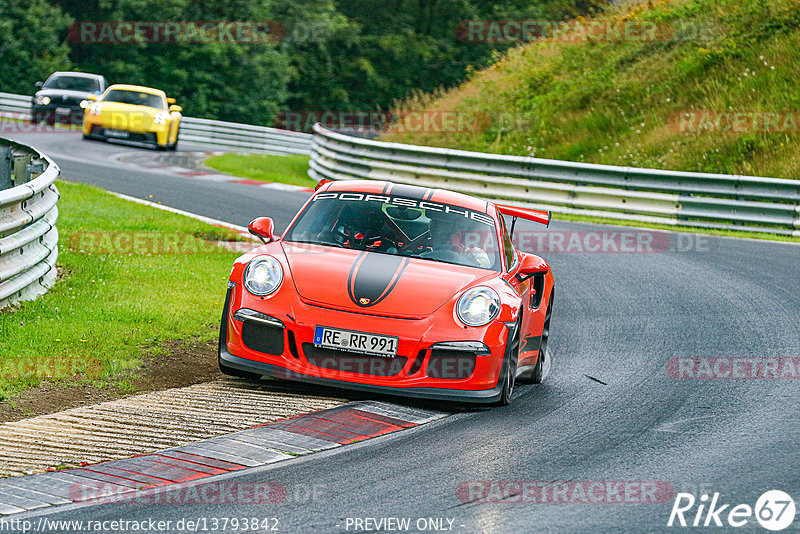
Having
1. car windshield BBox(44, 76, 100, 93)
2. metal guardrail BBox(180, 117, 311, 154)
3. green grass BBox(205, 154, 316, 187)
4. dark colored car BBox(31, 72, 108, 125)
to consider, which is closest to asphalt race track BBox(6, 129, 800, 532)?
green grass BBox(205, 154, 316, 187)

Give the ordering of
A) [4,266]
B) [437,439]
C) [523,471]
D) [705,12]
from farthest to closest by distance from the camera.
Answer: [705,12] → [4,266] → [437,439] → [523,471]

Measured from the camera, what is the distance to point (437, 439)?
6.29 m

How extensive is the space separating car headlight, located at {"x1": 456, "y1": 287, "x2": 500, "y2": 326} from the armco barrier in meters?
29.1

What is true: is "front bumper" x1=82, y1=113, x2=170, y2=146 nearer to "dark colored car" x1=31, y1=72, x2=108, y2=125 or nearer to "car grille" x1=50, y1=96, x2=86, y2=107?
"dark colored car" x1=31, y1=72, x2=108, y2=125

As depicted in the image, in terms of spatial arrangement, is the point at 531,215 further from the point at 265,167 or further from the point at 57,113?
the point at 57,113

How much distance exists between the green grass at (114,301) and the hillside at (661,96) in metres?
11.9

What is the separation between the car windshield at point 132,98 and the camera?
1073 inches

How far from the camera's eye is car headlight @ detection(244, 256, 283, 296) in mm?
7145

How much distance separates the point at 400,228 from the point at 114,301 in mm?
3049

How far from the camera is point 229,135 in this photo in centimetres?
3616

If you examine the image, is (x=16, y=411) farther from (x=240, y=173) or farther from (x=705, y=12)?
(x=705, y=12)

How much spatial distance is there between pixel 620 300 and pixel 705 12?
1924cm

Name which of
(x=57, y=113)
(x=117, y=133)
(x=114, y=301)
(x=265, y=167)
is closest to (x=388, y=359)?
(x=114, y=301)

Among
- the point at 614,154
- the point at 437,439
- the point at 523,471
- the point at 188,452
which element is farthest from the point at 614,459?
the point at 614,154
